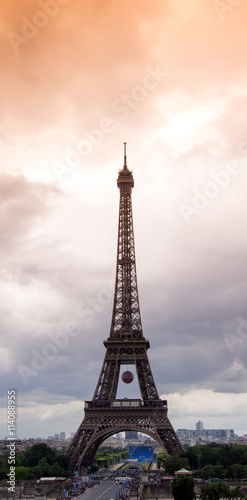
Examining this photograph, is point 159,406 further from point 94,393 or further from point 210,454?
point 210,454

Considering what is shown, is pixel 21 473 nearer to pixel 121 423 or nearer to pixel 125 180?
pixel 121 423

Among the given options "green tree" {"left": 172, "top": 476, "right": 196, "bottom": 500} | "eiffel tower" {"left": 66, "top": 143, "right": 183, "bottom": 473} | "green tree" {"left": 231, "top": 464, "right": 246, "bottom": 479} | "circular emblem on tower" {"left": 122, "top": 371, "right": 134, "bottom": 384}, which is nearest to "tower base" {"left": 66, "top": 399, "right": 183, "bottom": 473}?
A: "eiffel tower" {"left": 66, "top": 143, "right": 183, "bottom": 473}

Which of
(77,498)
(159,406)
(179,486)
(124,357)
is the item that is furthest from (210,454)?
(179,486)

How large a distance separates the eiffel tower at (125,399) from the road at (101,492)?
608cm

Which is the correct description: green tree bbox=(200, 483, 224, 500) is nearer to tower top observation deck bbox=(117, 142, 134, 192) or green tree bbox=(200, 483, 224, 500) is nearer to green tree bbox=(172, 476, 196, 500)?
green tree bbox=(172, 476, 196, 500)

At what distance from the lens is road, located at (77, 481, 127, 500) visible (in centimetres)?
8024

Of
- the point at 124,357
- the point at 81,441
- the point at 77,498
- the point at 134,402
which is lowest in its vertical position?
the point at 77,498

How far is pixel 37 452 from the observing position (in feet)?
390

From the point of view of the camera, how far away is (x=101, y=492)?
87875mm

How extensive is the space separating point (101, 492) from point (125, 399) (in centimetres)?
2104

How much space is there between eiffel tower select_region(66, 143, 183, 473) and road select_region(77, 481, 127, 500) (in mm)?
6076

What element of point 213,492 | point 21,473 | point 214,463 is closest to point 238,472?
point 214,463

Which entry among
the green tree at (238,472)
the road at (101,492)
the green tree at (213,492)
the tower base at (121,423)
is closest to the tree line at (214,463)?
the green tree at (238,472)

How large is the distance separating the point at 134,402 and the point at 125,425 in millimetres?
4597
